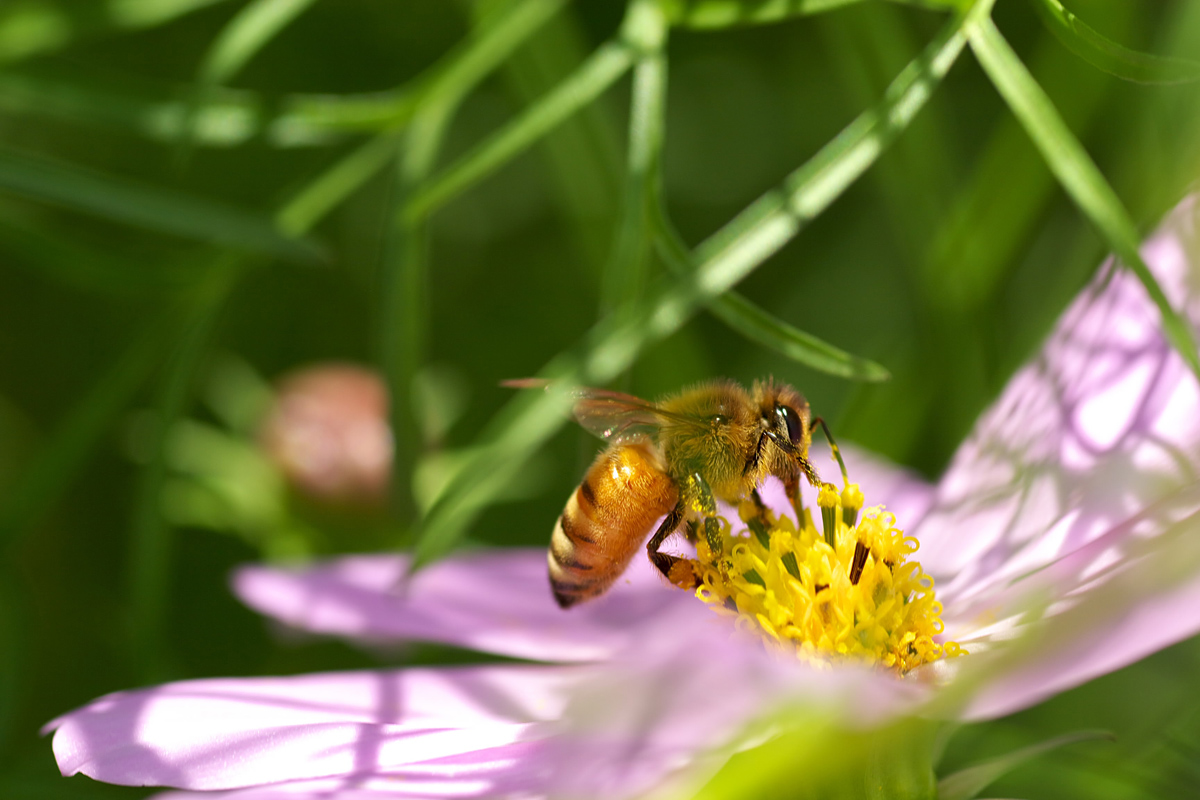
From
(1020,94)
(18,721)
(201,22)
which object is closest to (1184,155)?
(1020,94)

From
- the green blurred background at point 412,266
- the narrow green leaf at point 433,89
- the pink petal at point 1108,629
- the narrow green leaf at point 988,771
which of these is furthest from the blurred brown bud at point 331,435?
the pink petal at point 1108,629

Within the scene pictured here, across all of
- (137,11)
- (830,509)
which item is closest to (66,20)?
(137,11)

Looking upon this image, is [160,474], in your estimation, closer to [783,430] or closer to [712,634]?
[783,430]

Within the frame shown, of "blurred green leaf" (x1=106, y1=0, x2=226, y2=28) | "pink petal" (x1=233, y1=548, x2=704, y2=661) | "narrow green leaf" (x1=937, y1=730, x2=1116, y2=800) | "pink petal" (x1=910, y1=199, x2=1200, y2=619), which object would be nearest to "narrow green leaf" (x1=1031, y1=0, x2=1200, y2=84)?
"pink petal" (x1=910, y1=199, x2=1200, y2=619)

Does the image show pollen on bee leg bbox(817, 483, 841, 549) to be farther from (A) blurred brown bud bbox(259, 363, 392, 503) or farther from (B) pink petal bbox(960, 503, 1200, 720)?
(A) blurred brown bud bbox(259, 363, 392, 503)

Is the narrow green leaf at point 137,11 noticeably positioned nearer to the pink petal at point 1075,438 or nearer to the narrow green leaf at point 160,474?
the narrow green leaf at point 160,474
